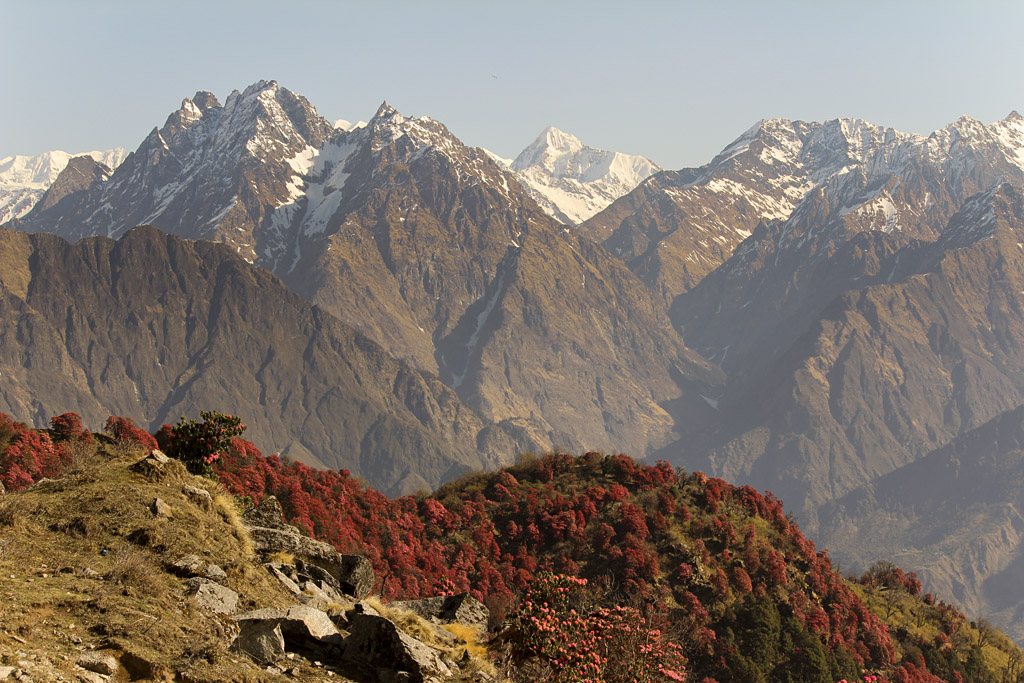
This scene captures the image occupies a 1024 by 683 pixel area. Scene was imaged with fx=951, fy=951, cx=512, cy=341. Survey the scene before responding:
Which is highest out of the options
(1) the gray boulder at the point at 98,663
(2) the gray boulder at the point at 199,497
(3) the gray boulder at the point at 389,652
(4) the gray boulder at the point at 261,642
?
(2) the gray boulder at the point at 199,497

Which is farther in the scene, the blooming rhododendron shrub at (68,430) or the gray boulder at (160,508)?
the blooming rhododendron shrub at (68,430)

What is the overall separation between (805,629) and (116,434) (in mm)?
62963

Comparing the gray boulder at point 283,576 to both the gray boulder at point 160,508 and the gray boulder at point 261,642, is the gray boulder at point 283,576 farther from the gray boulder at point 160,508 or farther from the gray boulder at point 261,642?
the gray boulder at point 261,642

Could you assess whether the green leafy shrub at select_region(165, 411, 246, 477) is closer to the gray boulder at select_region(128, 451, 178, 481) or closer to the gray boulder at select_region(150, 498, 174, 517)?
the gray boulder at select_region(128, 451, 178, 481)

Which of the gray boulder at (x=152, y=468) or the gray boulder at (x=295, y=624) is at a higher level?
the gray boulder at (x=152, y=468)

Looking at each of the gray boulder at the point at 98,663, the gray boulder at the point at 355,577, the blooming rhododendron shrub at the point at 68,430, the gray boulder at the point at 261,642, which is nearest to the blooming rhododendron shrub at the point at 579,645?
the gray boulder at the point at 355,577

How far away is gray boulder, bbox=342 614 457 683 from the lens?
27.1 meters

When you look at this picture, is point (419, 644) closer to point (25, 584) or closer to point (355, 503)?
point (25, 584)

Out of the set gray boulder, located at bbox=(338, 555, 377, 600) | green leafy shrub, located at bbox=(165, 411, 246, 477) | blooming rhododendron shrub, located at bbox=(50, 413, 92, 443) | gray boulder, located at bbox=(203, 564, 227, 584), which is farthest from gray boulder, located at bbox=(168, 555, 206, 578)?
blooming rhododendron shrub, located at bbox=(50, 413, 92, 443)

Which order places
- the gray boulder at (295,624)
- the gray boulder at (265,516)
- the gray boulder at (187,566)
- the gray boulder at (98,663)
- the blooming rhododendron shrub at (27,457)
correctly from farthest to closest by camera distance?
1. the blooming rhododendron shrub at (27,457)
2. the gray boulder at (265,516)
3. the gray boulder at (187,566)
4. the gray boulder at (295,624)
5. the gray boulder at (98,663)

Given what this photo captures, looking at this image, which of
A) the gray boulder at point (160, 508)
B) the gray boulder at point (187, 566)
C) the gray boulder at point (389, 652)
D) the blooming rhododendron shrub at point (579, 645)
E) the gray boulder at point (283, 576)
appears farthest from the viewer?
the gray boulder at point (283, 576)

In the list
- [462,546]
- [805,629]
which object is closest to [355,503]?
[462,546]

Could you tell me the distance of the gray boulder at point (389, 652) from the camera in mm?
27078

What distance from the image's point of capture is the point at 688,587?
87.6 m
